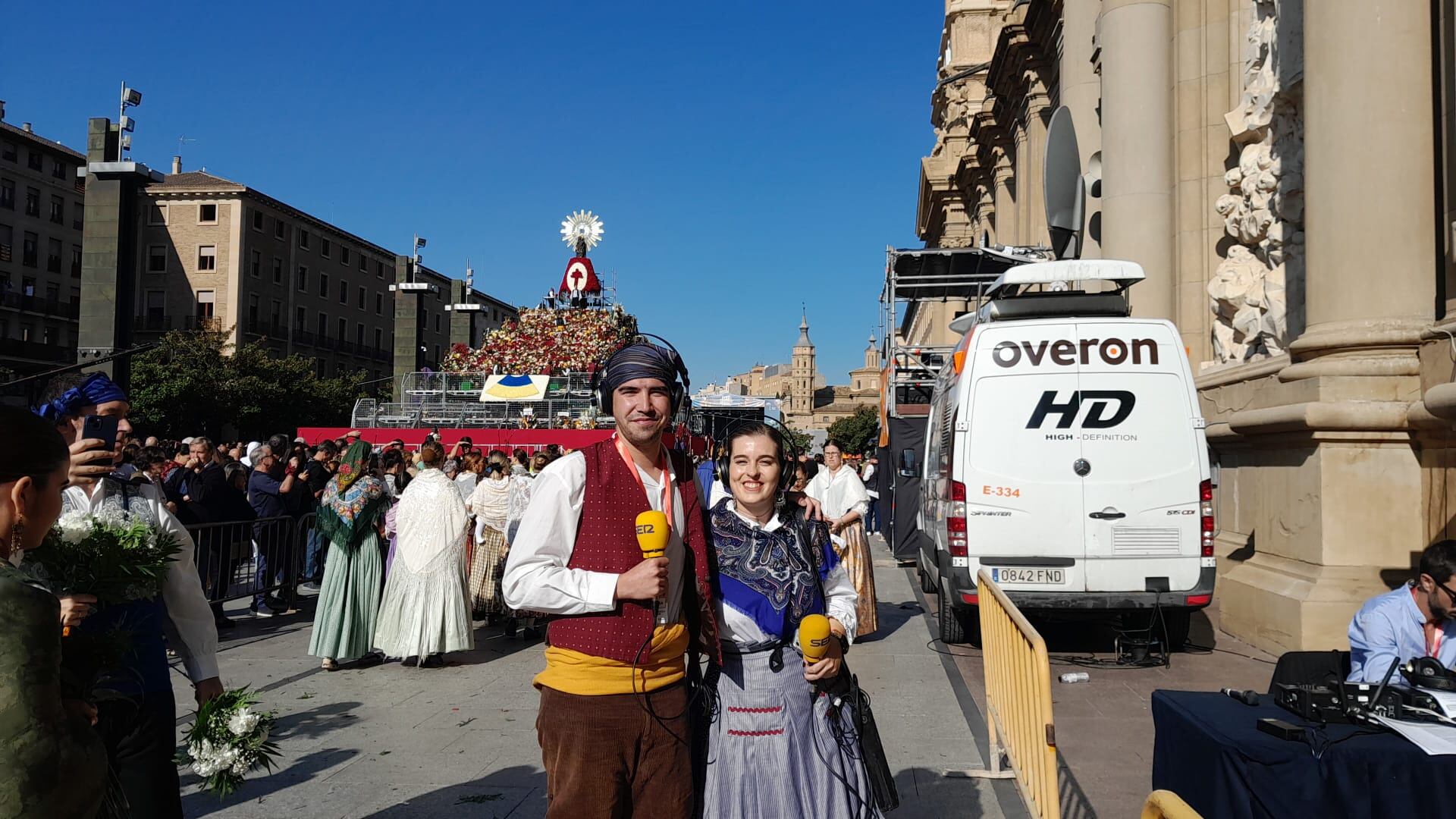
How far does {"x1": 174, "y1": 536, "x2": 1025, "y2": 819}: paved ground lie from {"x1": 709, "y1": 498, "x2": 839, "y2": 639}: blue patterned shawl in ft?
7.03

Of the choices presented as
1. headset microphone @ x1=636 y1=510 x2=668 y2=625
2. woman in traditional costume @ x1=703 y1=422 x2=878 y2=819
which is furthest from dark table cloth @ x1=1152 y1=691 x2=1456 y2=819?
headset microphone @ x1=636 y1=510 x2=668 y2=625

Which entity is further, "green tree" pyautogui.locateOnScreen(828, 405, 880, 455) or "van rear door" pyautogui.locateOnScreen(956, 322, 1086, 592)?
"green tree" pyautogui.locateOnScreen(828, 405, 880, 455)

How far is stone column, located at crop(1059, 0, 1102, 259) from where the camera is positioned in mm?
17000

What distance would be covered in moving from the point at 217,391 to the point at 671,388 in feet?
174

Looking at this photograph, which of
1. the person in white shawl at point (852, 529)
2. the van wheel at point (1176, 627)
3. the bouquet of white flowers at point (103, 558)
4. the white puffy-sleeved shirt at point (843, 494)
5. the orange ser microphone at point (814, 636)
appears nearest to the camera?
the bouquet of white flowers at point (103, 558)

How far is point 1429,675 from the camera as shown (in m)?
3.50

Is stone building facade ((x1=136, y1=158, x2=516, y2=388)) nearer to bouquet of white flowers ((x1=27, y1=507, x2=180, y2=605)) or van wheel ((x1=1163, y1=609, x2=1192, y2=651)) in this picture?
van wheel ((x1=1163, y1=609, x2=1192, y2=651))

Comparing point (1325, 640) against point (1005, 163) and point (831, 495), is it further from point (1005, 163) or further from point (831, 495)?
point (1005, 163)

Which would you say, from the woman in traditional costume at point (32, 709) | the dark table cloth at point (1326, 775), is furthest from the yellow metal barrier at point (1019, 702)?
the woman in traditional costume at point (32, 709)

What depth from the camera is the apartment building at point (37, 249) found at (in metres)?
55.6

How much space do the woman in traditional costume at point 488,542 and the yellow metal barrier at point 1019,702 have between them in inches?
234

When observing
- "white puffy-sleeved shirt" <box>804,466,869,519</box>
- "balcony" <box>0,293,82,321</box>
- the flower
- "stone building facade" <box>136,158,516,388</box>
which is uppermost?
"stone building facade" <box>136,158,516,388</box>

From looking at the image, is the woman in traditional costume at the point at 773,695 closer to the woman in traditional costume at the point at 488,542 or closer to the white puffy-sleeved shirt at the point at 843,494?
the white puffy-sleeved shirt at the point at 843,494

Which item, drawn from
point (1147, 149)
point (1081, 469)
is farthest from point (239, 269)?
point (1081, 469)
